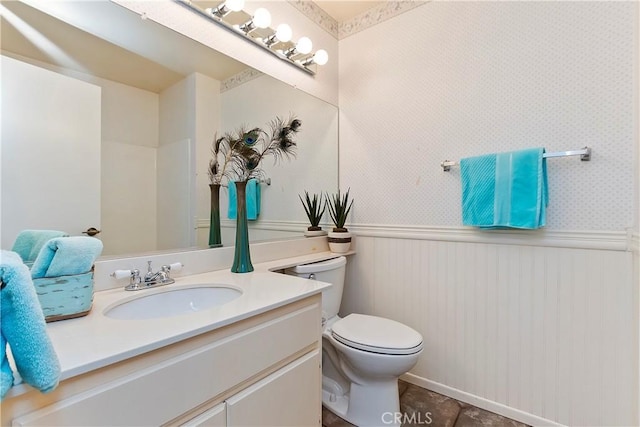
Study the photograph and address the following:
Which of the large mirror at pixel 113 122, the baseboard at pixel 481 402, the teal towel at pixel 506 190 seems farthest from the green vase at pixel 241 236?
the baseboard at pixel 481 402

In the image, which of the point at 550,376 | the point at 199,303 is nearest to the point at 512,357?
the point at 550,376

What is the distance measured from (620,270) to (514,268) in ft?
1.17

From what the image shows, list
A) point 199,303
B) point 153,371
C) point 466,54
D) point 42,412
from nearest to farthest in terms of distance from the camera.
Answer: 1. point 42,412
2. point 153,371
3. point 199,303
4. point 466,54

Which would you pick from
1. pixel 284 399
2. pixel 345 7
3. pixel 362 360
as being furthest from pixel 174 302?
pixel 345 7

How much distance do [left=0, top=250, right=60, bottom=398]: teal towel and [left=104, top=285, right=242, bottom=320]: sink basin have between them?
1.39ft

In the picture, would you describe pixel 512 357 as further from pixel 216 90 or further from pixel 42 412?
pixel 216 90

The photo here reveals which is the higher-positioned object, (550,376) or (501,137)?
(501,137)

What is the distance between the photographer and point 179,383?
690 millimetres

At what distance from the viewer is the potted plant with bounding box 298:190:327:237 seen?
6.18 feet

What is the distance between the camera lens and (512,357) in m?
1.42

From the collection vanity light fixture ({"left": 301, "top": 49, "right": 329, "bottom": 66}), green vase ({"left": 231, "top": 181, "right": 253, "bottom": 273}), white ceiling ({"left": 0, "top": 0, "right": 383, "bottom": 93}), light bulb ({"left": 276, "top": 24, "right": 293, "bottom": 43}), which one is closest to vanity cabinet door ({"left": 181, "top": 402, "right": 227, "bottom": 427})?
green vase ({"left": 231, "top": 181, "right": 253, "bottom": 273})

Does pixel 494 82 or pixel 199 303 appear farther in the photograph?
pixel 494 82

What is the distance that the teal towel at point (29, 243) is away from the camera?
2.80 feet

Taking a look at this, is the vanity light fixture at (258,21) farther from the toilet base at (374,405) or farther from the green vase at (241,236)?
the toilet base at (374,405)
